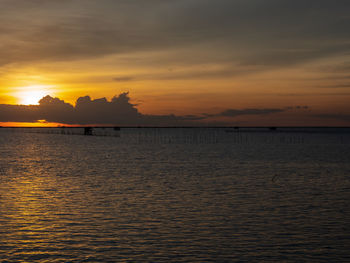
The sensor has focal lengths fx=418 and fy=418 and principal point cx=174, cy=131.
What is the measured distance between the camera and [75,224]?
24828mm

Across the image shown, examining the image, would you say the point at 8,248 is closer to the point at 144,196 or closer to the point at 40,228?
the point at 40,228

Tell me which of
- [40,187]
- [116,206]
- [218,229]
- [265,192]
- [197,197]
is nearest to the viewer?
[218,229]

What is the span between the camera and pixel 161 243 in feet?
68.9

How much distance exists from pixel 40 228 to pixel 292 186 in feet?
87.6

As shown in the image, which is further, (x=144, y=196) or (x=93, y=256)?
(x=144, y=196)

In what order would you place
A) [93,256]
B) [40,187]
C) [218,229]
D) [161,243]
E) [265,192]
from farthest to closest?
[40,187], [265,192], [218,229], [161,243], [93,256]

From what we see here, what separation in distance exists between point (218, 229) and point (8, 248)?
11104 millimetres

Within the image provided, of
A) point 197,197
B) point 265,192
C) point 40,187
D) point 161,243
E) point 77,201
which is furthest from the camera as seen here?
point 40,187

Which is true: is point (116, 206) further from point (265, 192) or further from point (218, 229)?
point (265, 192)

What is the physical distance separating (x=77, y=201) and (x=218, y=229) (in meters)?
13.4

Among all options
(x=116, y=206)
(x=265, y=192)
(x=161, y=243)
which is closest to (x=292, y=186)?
(x=265, y=192)

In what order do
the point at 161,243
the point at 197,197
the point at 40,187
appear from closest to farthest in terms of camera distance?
the point at 161,243, the point at 197,197, the point at 40,187

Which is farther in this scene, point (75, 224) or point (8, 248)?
point (75, 224)

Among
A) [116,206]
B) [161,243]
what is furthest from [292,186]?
[161,243]
